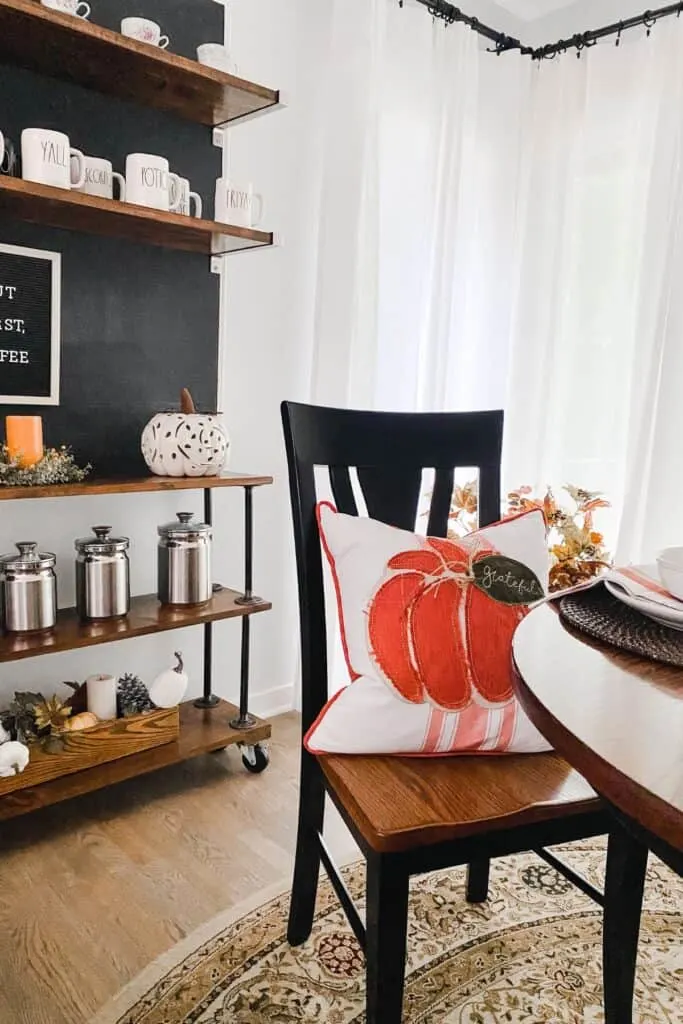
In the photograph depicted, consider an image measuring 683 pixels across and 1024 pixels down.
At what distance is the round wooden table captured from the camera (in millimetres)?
562

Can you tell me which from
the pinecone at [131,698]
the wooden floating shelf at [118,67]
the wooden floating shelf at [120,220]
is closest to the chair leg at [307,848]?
the pinecone at [131,698]

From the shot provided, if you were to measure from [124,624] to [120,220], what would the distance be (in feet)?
3.21

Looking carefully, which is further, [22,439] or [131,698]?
[131,698]

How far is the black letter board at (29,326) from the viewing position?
6.21 feet

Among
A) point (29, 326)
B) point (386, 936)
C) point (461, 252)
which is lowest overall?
point (386, 936)

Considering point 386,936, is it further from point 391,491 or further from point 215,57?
point 215,57

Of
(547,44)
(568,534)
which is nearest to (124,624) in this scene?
(568,534)

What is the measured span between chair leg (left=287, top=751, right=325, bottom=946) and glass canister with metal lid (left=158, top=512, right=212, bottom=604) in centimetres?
82

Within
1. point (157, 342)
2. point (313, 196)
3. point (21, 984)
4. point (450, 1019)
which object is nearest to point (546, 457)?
point (313, 196)

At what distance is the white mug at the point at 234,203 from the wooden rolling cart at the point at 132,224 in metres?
0.05

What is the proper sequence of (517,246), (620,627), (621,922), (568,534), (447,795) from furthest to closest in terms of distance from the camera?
(517,246), (568,534), (621,922), (447,795), (620,627)

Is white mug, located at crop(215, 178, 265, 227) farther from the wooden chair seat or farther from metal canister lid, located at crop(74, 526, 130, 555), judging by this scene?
the wooden chair seat

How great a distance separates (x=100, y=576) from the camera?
6.35ft

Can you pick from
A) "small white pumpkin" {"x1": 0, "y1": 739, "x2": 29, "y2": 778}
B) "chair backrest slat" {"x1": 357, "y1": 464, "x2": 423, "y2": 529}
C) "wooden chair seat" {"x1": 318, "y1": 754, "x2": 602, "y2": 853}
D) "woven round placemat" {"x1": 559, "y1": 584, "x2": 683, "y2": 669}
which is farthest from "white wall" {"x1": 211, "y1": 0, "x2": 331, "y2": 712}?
"woven round placemat" {"x1": 559, "y1": 584, "x2": 683, "y2": 669}
